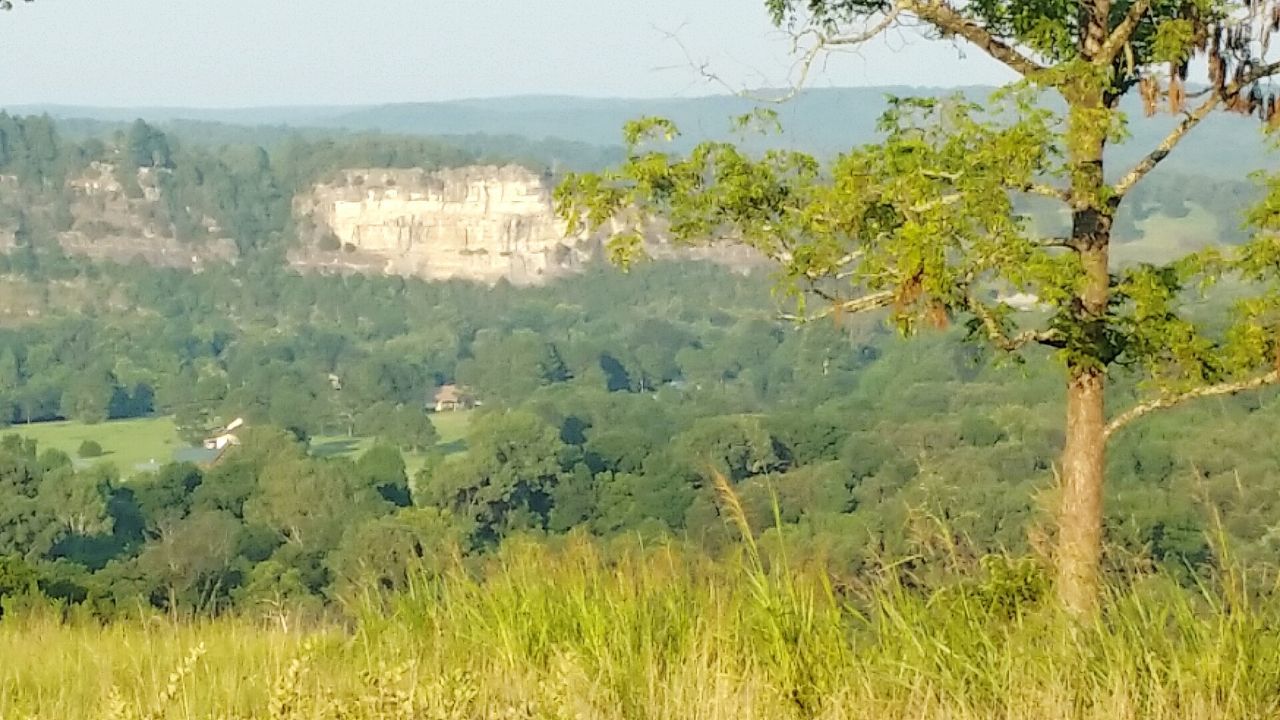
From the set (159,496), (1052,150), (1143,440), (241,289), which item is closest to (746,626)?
(1052,150)

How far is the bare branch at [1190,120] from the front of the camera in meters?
6.31

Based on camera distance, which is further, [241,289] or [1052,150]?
[241,289]

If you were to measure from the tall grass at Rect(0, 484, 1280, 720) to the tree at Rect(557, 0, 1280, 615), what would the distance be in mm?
1511

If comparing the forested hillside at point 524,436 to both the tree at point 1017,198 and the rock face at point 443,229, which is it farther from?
the rock face at point 443,229

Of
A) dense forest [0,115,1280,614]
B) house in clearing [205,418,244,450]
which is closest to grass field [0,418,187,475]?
house in clearing [205,418,244,450]

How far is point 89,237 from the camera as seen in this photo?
135 m

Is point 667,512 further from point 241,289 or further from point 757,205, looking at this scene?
point 241,289

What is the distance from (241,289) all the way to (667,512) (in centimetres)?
9657

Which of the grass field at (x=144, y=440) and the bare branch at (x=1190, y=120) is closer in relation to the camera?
the bare branch at (x=1190, y=120)

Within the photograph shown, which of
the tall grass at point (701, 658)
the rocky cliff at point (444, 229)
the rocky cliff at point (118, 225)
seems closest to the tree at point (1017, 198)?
the tall grass at point (701, 658)

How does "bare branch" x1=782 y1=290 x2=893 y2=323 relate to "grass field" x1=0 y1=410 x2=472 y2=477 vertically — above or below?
above

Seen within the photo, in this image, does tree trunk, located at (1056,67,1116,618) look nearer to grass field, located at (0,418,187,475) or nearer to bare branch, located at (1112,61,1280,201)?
bare branch, located at (1112,61,1280,201)

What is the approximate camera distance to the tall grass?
3268 mm

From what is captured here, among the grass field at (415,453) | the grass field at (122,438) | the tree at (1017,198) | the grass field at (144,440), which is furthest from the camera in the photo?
the grass field at (122,438)
